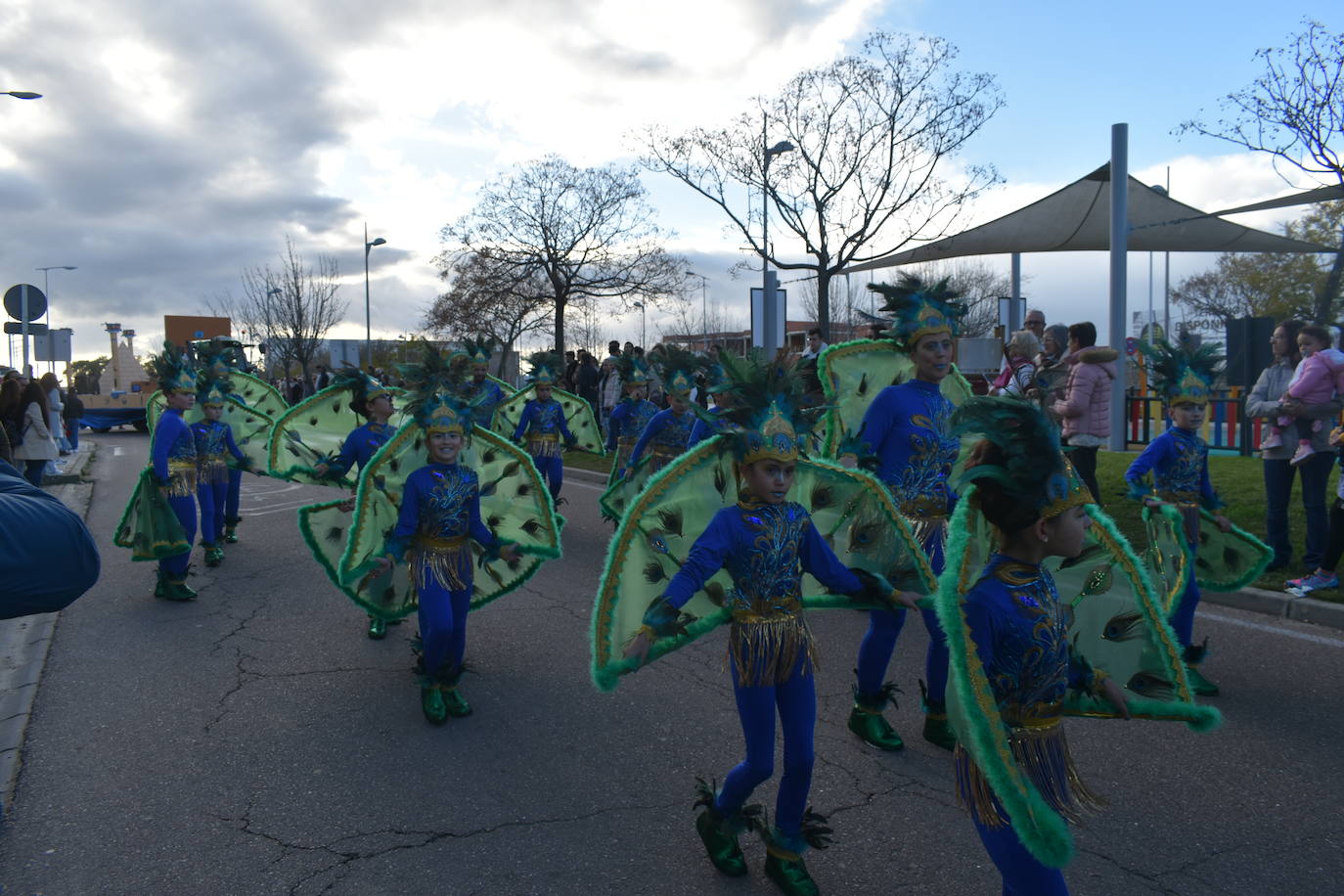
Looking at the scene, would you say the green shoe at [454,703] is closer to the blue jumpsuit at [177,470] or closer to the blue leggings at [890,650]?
the blue leggings at [890,650]

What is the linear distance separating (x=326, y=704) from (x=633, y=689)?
5.87 feet

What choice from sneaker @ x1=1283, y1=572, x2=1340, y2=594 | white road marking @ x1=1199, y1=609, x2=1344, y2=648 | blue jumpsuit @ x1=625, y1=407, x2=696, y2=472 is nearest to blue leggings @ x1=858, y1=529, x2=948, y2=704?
white road marking @ x1=1199, y1=609, x2=1344, y2=648

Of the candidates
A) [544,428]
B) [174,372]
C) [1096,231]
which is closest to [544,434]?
[544,428]

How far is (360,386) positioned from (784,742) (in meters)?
5.19

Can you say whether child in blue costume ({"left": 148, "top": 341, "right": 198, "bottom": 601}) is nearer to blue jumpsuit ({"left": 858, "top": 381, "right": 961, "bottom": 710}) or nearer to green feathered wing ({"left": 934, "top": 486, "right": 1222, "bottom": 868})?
blue jumpsuit ({"left": 858, "top": 381, "right": 961, "bottom": 710})

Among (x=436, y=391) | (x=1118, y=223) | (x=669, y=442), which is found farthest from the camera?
(x=1118, y=223)

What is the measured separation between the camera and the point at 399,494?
19.4ft

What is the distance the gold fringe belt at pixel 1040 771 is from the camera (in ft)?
8.57

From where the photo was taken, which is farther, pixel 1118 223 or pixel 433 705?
pixel 1118 223

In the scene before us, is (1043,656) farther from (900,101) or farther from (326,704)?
(900,101)

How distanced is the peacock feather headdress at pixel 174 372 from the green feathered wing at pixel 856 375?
612 centimetres

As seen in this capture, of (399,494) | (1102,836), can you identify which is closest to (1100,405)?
(1102,836)

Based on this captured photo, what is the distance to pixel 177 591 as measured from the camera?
8.11 metres

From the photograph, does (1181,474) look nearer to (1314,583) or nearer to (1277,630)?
(1277,630)
